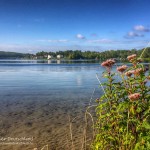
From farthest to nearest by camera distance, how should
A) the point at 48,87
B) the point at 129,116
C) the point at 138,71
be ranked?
the point at 48,87
the point at 129,116
the point at 138,71

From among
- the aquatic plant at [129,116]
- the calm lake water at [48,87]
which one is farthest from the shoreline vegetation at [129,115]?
the calm lake water at [48,87]

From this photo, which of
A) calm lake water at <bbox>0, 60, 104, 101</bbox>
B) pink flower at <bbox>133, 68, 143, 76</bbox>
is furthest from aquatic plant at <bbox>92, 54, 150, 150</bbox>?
calm lake water at <bbox>0, 60, 104, 101</bbox>

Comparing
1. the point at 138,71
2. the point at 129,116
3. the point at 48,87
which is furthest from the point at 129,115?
the point at 48,87

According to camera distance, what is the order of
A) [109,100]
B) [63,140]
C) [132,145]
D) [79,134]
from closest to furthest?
[132,145]
[109,100]
[63,140]
[79,134]

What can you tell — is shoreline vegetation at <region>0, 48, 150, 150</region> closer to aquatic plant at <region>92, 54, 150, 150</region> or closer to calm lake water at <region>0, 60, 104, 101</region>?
aquatic plant at <region>92, 54, 150, 150</region>

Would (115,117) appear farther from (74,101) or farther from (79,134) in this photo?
(74,101)

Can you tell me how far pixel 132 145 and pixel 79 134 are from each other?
5.87 m

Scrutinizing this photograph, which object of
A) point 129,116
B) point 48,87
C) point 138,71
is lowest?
point 48,87

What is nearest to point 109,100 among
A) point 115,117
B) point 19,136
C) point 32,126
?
point 115,117

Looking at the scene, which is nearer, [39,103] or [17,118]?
[17,118]

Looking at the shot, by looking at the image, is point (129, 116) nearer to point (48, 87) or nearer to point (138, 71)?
point (138, 71)

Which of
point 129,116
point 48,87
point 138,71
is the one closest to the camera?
point 138,71

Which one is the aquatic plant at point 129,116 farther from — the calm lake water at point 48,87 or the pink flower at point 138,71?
the calm lake water at point 48,87

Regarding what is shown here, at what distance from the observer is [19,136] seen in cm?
1088
